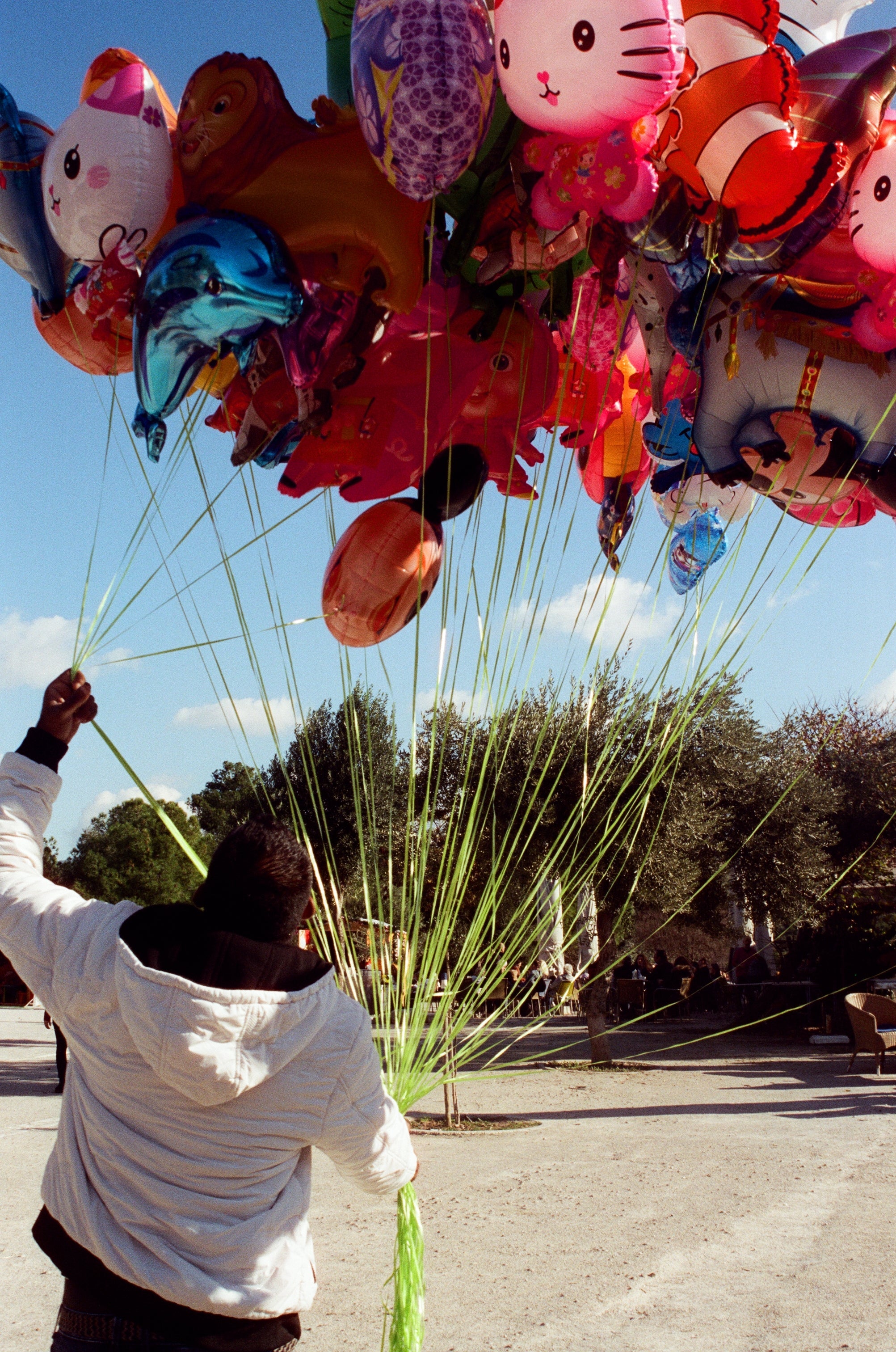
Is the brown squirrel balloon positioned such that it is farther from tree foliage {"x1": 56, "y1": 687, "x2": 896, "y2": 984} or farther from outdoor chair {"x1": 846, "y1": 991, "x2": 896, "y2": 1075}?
outdoor chair {"x1": 846, "y1": 991, "x2": 896, "y2": 1075}

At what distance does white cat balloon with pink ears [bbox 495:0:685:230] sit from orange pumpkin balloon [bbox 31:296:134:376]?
1.38 meters

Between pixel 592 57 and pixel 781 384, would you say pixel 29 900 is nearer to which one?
pixel 592 57

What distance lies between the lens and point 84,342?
10.8 ft

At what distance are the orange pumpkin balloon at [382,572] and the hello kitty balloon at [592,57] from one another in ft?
3.98

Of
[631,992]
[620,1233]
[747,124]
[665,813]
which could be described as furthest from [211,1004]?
[631,992]

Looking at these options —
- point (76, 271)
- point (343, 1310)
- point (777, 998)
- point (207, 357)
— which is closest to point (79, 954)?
point (207, 357)

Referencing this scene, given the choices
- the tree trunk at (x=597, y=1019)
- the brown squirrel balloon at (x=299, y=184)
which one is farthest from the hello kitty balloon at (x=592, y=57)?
the tree trunk at (x=597, y=1019)

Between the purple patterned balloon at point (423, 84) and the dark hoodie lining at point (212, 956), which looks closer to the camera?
the dark hoodie lining at point (212, 956)

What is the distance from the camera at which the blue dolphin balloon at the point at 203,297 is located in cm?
256

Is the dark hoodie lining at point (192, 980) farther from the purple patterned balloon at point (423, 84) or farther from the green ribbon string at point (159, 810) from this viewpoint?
the purple patterned balloon at point (423, 84)

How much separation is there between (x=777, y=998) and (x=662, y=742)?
595 inches

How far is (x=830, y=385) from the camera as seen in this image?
9.59 ft

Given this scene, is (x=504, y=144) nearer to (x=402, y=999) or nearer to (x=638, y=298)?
(x=638, y=298)

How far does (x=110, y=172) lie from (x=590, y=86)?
4.19ft
